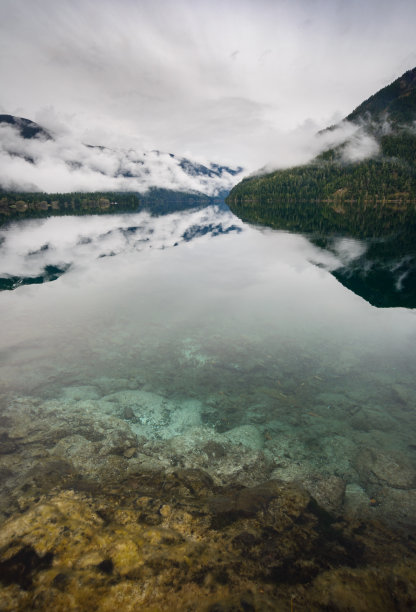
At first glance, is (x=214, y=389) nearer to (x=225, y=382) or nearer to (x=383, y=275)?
(x=225, y=382)

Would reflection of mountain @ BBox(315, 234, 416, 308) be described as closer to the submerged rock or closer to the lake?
the lake

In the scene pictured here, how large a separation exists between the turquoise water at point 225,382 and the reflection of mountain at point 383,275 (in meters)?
1.65

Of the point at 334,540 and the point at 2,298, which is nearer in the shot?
the point at 334,540

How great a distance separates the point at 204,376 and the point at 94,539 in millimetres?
8494

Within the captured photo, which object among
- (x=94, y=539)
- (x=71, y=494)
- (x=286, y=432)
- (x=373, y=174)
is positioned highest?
(x=373, y=174)

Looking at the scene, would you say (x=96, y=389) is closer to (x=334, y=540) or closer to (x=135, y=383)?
(x=135, y=383)

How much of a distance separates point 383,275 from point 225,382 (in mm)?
22947

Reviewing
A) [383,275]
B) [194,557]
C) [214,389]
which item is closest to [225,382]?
[214,389]

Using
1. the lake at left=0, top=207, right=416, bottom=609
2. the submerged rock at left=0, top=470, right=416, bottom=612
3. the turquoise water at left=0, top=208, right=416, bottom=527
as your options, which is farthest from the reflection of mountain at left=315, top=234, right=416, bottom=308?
the submerged rock at left=0, top=470, right=416, bottom=612

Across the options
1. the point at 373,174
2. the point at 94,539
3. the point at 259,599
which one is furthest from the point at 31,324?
the point at 373,174

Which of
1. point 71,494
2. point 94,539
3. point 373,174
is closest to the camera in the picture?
point 94,539

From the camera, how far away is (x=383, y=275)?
1058 inches

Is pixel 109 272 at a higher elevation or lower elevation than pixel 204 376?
higher

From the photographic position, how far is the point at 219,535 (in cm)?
513
